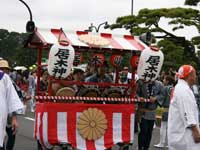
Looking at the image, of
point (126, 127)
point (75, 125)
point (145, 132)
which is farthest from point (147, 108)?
point (75, 125)

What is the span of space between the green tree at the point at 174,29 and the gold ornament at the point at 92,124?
55.8ft

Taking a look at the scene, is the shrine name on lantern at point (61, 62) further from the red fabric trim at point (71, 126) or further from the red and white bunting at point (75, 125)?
the red fabric trim at point (71, 126)

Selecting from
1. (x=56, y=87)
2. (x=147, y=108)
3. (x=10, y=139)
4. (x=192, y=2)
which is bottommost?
(x=10, y=139)

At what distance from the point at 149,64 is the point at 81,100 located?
131cm

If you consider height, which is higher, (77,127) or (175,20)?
(175,20)

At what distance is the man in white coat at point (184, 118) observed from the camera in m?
5.96

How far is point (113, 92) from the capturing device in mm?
8914

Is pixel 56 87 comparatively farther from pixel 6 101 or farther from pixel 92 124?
pixel 6 101

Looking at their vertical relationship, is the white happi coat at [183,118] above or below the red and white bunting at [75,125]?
above

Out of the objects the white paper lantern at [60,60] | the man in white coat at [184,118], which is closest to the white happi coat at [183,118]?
the man in white coat at [184,118]

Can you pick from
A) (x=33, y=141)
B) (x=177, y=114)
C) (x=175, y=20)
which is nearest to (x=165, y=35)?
(x=175, y=20)

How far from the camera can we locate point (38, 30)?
8.55m

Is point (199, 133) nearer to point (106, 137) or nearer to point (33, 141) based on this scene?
point (106, 137)

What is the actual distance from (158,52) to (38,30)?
6.84 ft
